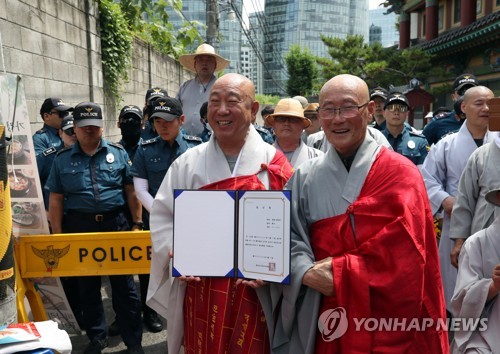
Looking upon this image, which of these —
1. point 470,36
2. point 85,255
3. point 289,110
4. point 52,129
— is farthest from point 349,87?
point 470,36

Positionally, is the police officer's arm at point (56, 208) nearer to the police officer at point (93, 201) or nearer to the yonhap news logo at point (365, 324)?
the police officer at point (93, 201)

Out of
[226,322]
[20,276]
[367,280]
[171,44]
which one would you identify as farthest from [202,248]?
[171,44]

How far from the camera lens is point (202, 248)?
7.54 ft

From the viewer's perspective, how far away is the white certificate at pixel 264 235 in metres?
2.14

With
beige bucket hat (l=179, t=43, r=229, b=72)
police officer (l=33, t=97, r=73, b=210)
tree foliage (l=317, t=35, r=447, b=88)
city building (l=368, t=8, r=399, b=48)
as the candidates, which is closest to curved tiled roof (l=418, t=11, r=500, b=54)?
tree foliage (l=317, t=35, r=447, b=88)

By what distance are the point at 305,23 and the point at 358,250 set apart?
200 ft

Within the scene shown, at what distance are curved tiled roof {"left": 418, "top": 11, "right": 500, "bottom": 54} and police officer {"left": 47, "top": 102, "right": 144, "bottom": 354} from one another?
34.8 feet

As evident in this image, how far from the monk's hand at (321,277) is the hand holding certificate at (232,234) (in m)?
0.11

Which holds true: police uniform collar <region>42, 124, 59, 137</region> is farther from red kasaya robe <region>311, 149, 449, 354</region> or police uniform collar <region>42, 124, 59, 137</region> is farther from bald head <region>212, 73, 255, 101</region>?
red kasaya robe <region>311, 149, 449, 354</region>

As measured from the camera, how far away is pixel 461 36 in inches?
541

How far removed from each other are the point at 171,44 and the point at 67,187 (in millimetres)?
11022

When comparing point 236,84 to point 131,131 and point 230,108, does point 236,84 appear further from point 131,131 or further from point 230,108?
point 131,131

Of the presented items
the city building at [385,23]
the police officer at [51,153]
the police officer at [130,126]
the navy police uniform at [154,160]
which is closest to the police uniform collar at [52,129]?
the police officer at [51,153]

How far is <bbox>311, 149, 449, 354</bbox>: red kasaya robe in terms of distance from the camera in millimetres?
2014
